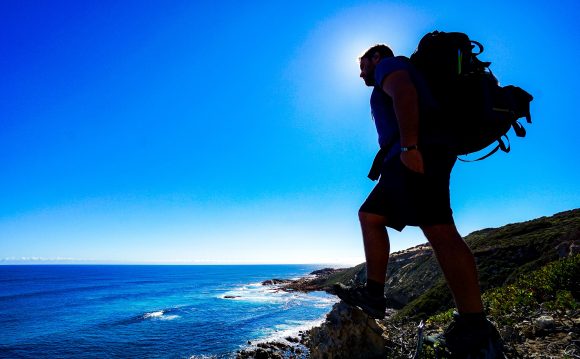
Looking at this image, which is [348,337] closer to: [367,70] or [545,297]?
[367,70]

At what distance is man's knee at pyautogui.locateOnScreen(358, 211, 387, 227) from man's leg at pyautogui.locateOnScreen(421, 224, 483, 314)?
0.66 meters

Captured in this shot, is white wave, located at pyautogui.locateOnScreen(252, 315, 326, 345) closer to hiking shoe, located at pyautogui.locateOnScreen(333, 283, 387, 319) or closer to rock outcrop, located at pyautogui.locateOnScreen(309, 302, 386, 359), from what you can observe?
rock outcrop, located at pyautogui.locateOnScreen(309, 302, 386, 359)

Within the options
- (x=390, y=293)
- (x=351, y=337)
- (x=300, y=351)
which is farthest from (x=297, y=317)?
(x=351, y=337)

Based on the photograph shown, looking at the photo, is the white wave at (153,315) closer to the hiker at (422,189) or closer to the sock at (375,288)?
the sock at (375,288)

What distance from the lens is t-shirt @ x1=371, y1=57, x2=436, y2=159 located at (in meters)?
3.09

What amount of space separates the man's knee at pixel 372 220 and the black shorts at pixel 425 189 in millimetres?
273

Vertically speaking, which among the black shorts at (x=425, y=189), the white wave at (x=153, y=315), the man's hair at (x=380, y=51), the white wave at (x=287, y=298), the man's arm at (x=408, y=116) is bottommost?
the white wave at (x=287, y=298)

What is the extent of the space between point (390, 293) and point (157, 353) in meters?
35.0

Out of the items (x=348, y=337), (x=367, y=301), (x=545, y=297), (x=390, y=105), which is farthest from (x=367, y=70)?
(x=545, y=297)

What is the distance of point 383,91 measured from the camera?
134 inches

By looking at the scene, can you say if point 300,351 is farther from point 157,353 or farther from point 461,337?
point 461,337

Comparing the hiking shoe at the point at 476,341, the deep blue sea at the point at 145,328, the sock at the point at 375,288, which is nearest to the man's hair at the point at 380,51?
the sock at the point at 375,288

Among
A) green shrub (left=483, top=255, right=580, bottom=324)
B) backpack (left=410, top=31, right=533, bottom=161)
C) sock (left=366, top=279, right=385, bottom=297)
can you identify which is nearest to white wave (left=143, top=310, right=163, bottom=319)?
green shrub (left=483, top=255, right=580, bottom=324)

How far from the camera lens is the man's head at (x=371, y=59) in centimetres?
372
